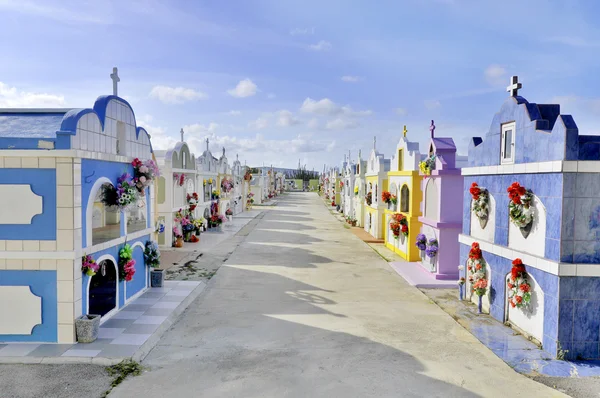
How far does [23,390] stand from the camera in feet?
25.7

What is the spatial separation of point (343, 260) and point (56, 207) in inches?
551

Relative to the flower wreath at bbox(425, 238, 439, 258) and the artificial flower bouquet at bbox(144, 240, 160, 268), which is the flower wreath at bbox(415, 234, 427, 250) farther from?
the artificial flower bouquet at bbox(144, 240, 160, 268)

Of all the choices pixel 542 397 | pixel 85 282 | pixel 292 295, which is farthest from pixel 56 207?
pixel 542 397

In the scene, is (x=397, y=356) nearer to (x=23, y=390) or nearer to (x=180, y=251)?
(x=23, y=390)

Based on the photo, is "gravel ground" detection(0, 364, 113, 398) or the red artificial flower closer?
"gravel ground" detection(0, 364, 113, 398)

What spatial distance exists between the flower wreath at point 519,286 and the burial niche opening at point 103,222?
994 centimetres

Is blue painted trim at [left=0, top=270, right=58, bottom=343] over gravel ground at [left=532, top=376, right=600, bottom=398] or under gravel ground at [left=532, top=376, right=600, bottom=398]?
over

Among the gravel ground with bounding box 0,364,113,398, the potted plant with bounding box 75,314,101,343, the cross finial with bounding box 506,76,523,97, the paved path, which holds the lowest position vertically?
the paved path

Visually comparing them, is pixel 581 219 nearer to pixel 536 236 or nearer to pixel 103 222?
pixel 536 236

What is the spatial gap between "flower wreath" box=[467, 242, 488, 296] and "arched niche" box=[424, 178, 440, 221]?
450 cm

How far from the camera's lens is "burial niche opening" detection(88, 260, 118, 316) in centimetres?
1077

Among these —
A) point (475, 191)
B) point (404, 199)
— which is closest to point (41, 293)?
point (475, 191)

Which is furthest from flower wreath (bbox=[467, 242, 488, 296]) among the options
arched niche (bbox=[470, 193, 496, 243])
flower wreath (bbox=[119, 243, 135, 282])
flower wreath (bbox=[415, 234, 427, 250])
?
flower wreath (bbox=[119, 243, 135, 282])

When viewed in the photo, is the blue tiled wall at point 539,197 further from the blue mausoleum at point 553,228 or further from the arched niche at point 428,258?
the arched niche at point 428,258
